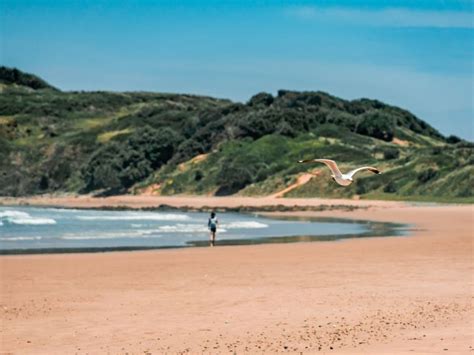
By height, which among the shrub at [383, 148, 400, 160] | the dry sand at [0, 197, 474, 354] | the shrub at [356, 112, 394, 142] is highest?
the shrub at [356, 112, 394, 142]

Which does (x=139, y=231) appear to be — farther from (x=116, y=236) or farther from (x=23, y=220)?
(x=23, y=220)

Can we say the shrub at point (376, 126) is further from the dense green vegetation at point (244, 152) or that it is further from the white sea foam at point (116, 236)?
the white sea foam at point (116, 236)

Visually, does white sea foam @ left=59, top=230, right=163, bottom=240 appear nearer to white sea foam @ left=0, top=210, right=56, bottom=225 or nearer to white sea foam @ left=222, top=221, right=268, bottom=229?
white sea foam @ left=222, top=221, right=268, bottom=229

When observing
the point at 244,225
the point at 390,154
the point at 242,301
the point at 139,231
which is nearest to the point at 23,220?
the point at 139,231

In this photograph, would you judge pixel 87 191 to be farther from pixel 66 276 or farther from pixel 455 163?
pixel 66 276

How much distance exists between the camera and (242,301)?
46.4 ft

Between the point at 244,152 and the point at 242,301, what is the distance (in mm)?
64780

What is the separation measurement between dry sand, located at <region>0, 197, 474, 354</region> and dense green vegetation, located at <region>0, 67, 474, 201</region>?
34964 mm

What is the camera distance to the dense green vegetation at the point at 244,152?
6222 centimetres

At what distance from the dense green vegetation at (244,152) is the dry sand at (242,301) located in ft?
115

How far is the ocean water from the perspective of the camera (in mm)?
A: 27406

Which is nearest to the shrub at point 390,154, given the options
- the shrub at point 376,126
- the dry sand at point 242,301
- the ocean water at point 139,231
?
the shrub at point 376,126

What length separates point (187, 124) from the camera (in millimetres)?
96688

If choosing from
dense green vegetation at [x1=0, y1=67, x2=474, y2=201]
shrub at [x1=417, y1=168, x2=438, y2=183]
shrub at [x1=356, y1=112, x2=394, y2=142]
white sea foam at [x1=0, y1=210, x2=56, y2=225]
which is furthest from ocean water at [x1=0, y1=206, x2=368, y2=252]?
shrub at [x1=356, y1=112, x2=394, y2=142]
